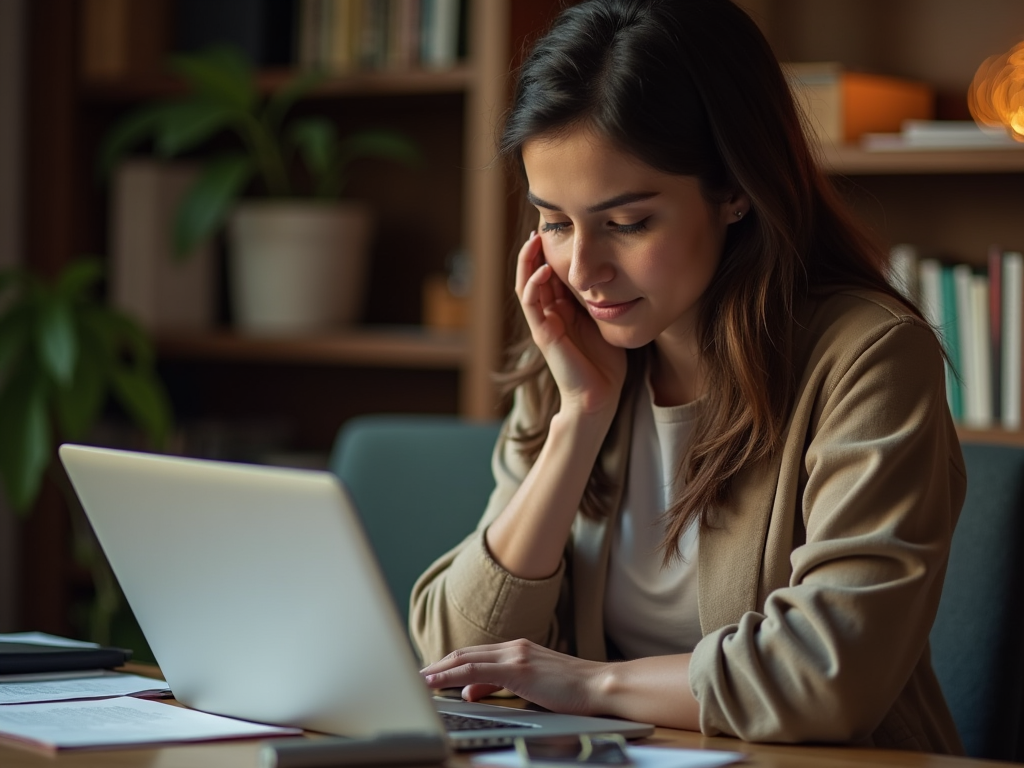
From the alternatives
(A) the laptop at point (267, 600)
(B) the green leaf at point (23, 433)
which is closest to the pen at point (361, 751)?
(A) the laptop at point (267, 600)

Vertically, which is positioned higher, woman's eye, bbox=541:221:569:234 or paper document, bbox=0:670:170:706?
woman's eye, bbox=541:221:569:234

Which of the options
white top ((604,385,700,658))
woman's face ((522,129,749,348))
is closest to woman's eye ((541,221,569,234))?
woman's face ((522,129,749,348))

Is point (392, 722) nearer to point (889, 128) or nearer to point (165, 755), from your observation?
point (165, 755)

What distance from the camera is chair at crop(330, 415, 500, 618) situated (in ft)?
5.86

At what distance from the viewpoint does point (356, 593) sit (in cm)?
88

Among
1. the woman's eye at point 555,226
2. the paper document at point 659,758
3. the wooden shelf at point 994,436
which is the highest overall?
the woman's eye at point 555,226

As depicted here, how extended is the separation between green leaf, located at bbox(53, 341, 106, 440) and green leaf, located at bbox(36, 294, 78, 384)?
1.0 inches

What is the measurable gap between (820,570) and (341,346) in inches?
68.0

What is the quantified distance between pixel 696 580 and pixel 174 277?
187 cm

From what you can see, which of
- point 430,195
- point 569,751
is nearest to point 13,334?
point 430,195

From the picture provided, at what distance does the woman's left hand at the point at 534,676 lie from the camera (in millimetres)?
1185

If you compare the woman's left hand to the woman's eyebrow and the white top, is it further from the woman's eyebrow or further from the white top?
the woman's eyebrow

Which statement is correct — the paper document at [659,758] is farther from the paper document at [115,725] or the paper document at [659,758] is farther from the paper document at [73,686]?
the paper document at [73,686]

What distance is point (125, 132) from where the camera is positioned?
8.99 ft
